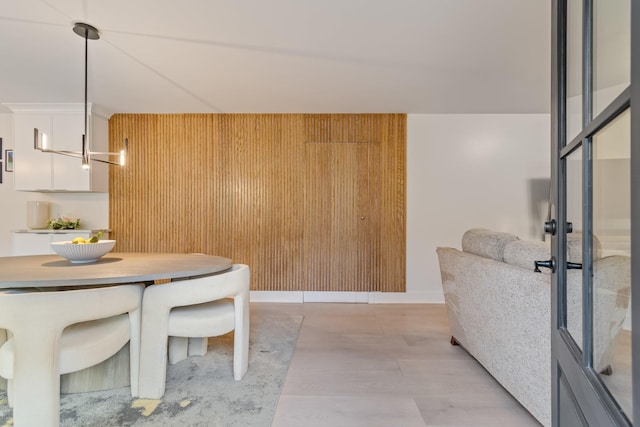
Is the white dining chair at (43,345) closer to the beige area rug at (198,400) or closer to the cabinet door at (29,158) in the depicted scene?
the beige area rug at (198,400)

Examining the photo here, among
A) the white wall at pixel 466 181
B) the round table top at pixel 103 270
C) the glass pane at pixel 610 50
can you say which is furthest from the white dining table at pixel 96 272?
the white wall at pixel 466 181

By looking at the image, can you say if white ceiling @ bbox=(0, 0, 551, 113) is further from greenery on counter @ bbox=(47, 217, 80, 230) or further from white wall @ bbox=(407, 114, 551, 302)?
greenery on counter @ bbox=(47, 217, 80, 230)

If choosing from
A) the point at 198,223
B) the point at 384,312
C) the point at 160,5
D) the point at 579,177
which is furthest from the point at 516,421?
the point at 198,223

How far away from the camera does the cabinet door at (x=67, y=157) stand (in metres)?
3.54

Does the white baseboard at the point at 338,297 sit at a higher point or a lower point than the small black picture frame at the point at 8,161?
lower

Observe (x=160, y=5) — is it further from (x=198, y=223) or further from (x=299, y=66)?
(x=198, y=223)

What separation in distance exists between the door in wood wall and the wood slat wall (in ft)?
0.04

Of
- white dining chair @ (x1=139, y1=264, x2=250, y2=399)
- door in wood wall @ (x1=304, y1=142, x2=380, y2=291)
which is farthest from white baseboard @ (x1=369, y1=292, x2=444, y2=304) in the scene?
white dining chair @ (x1=139, y1=264, x2=250, y2=399)

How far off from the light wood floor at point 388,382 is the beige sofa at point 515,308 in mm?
141

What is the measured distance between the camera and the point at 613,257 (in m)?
0.69

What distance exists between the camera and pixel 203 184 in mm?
3924

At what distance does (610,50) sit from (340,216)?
10.6 ft

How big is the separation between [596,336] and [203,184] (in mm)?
3889

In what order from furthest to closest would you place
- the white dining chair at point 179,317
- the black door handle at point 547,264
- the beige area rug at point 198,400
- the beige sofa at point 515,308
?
1. the white dining chair at point 179,317
2. the beige area rug at point 198,400
3. the black door handle at point 547,264
4. the beige sofa at point 515,308
